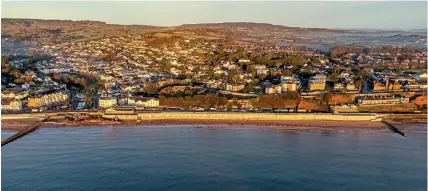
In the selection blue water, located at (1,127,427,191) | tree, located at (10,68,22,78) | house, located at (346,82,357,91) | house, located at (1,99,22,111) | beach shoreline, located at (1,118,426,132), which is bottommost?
blue water, located at (1,127,427,191)

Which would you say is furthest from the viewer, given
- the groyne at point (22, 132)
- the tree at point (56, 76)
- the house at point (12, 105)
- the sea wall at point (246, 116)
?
the tree at point (56, 76)

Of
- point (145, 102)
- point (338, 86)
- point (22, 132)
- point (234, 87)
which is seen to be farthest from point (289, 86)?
point (22, 132)

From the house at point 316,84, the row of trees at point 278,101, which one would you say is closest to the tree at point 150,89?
the row of trees at point 278,101

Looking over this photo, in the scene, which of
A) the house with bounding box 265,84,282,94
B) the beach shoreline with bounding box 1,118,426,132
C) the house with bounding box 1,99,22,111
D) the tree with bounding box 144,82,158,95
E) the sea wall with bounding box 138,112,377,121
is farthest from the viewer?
the tree with bounding box 144,82,158,95

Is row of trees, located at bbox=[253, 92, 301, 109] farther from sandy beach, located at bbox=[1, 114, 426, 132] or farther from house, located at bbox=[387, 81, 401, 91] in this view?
house, located at bbox=[387, 81, 401, 91]

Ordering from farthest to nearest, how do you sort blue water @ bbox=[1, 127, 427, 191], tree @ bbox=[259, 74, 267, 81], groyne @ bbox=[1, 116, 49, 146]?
1. tree @ bbox=[259, 74, 267, 81]
2. groyne @ bbox=[1, 116, 49, 146]
3. blue water @ bbox=[1, 127, 427, 191]

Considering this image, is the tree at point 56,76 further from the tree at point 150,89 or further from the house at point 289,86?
the house at point 289,86

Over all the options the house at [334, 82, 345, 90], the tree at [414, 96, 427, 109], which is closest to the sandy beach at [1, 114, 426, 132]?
the tree at [414, 96, 427, 109]

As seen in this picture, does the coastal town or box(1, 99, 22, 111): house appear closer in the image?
box(1, 99, 22, 111): house
